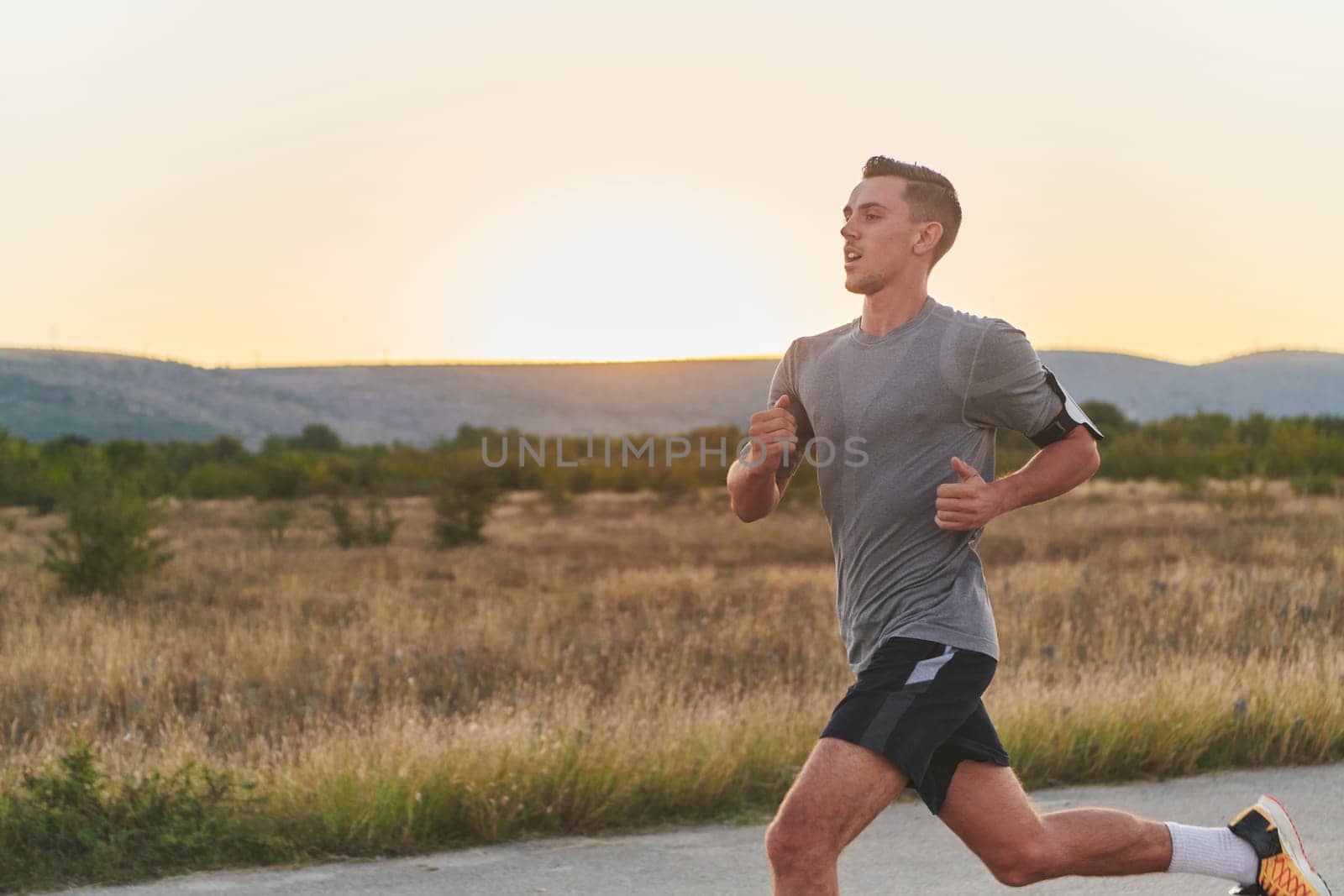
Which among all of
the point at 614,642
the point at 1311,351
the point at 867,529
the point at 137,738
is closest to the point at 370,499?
the point at 614,642

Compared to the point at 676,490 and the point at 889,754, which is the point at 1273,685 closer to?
the point at 889,754

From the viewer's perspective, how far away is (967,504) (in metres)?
3.25

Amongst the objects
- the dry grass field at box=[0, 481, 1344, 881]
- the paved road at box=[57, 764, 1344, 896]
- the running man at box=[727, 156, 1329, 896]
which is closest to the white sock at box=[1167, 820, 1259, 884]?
the running man at box=[727, 156, 1329, 896]

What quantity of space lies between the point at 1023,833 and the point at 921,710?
440 mm

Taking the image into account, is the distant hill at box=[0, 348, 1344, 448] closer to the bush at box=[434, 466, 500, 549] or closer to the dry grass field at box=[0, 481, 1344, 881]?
the bush at box=[434, 466, 500, 549]

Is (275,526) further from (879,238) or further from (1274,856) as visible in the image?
(1274,856)

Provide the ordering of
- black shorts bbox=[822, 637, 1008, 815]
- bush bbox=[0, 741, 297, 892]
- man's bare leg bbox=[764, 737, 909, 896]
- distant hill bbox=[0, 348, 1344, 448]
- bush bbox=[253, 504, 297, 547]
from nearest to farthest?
man's bare leg bbox=[764, 737, 909, 896], black shorts bbox=[822, 637, 1008, 815], bush bbox=[0, 741, 297, 892], bush bbox=[253, 504, 297, 547], distant hill bbox=[0, 348, 1344, 448]

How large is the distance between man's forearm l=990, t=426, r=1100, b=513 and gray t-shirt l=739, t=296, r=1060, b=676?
0.08 meters

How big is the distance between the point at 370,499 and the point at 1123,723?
2397 cm

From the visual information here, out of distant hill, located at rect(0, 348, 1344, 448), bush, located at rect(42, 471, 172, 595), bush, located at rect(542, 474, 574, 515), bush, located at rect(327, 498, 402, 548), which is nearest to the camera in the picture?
bush, located at rect(42, 471, 172, 595)

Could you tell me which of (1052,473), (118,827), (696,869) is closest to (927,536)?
(1052,473)

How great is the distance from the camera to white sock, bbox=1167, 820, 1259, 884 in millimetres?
3553

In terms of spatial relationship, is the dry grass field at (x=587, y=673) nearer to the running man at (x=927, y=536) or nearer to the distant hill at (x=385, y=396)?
the running man at (x=927, y=536)

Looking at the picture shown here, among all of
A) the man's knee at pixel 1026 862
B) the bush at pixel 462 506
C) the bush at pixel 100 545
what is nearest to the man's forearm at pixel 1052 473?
the man's knee at pixel 1026 862
